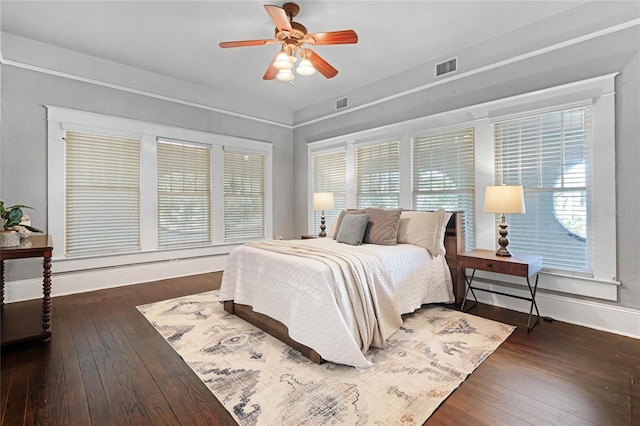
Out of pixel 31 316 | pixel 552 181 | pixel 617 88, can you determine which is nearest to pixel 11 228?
pixel 31 316

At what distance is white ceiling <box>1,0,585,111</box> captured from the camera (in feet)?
9.62

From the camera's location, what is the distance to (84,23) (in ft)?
10.6

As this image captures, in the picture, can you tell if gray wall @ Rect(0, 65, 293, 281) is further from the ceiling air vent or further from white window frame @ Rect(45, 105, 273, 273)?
the ceiling air vent

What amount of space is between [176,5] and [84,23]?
1162 mm

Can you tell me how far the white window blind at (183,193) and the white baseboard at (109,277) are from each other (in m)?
0.34

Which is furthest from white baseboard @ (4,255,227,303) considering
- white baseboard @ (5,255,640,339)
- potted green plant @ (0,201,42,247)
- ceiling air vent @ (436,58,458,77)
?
ceiling air vent @ (436,58,458,77)

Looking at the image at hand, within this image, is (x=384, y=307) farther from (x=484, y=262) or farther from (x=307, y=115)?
(x=307, y=115)

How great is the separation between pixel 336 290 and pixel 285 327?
0.65 metres

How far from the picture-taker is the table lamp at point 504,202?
2996 millimetres

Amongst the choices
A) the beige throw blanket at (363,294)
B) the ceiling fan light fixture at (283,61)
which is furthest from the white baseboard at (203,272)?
the ceiling fan light fixture at (283,61)

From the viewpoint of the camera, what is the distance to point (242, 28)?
3.28m

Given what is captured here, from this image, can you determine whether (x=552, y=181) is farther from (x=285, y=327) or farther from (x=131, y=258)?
(x=131, y=258)

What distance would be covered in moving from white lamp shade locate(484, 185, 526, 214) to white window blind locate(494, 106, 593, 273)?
326mm

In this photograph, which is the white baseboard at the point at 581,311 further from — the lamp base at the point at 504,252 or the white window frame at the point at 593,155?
the lamp base at the point at 504,252
